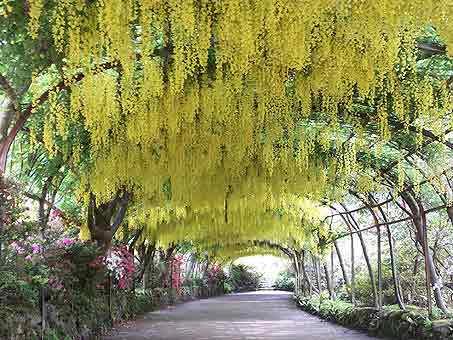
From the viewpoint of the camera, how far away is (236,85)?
482cm

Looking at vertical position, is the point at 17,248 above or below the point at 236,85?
below

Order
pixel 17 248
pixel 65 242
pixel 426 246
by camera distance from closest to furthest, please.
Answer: pixel 17 248, pixel 426 246, pixel 65 242

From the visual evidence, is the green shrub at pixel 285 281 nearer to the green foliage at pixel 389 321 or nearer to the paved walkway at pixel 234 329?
the paved walkway at pixel 234 329

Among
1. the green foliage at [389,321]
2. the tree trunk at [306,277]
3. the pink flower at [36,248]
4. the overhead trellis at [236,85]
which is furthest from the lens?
the tree trunk at [306,277]

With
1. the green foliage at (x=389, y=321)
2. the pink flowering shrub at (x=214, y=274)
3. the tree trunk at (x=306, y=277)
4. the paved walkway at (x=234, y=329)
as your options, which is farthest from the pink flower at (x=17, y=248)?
the pink flowering shrub at (x=214, y=274)

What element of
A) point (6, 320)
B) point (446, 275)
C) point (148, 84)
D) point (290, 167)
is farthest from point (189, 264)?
point (148, 84)

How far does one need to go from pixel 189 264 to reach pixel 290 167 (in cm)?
2115

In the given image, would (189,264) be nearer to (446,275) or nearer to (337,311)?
(337,311)

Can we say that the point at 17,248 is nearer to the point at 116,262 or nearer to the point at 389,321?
the point at 116,262

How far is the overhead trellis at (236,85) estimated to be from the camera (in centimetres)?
353

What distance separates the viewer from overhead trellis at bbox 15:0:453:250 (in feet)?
11.6

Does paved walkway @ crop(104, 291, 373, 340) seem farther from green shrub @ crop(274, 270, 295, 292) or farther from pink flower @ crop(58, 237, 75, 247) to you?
green shrub @ crop(274, 270, 295, 292)

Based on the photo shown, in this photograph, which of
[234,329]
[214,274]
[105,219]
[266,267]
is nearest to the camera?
[105,219]

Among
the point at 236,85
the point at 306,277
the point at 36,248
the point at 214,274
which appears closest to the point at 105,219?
the point at 36,248
